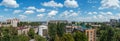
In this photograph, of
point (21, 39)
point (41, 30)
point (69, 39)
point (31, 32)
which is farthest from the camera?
point (41, 30)

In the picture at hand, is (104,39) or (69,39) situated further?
(104,39)

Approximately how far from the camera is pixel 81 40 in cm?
2748

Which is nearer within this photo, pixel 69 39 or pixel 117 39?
pixel 69 39

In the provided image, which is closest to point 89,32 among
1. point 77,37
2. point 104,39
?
point 104,39

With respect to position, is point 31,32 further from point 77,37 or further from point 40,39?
point 77,37

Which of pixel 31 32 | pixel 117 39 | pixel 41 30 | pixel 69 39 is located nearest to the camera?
pixel 69 39

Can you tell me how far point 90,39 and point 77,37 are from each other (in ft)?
25.4

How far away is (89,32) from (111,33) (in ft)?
12.1

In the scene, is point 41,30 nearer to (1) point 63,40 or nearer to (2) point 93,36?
(2) point 93,36

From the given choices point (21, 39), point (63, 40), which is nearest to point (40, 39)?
point (21, 39)

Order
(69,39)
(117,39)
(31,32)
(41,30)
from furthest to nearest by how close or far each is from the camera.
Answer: (41,30) → (31,32) → (117,39) → (69,39)

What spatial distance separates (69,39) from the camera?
26.7m

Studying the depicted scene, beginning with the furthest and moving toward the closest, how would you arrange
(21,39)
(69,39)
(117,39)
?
(117,39), (21,39), (69,39)

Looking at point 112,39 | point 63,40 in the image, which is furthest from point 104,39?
point 63,40
